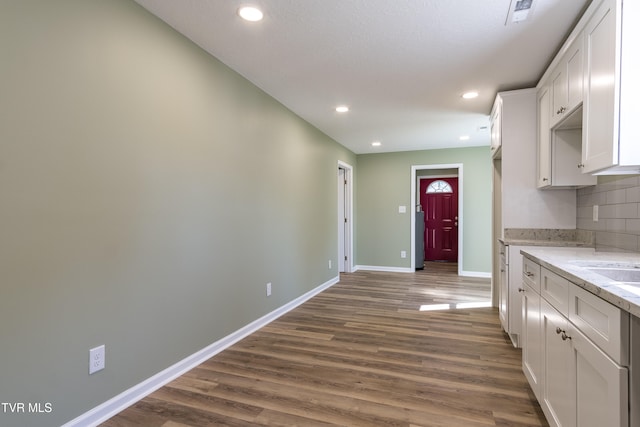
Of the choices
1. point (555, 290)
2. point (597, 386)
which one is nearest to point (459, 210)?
point (555, 290)

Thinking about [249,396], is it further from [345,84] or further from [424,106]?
[424,106]

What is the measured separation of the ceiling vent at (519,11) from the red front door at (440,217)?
236 inches

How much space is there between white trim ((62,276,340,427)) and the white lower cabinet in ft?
7.23

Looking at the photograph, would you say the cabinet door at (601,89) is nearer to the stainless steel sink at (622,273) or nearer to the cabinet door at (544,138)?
the stainless steel sink at (622,273)

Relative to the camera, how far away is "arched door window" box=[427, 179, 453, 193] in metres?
7.83

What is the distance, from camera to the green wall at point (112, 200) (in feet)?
4.76

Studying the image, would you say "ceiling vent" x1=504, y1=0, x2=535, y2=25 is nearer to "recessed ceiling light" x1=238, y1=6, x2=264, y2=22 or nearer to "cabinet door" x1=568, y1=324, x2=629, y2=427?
"recessed ceiling light" x1=238, y1=6, x2=264, y2=22

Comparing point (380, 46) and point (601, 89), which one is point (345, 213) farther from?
point (601, 89)

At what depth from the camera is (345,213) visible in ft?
20.6

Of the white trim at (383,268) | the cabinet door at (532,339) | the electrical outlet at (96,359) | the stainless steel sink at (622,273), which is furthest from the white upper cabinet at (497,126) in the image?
the electrical outlet at (96,359)

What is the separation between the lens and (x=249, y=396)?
6.75 ft

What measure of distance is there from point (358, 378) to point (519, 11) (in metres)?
2.55

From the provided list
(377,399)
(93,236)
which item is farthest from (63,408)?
(377,399)

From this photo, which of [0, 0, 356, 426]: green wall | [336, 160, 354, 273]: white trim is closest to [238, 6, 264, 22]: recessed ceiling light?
[0, 0, 356, 426]: green wall
